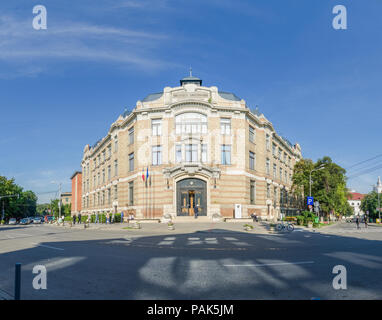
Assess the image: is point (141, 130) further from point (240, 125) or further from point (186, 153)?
point (240, 125)

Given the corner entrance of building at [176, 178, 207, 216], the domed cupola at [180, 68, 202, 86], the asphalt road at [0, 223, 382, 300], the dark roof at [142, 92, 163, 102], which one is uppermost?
the domed cupola at [180, 68, 202, 86]

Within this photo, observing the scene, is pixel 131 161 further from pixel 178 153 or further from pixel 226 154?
pixel 226 154

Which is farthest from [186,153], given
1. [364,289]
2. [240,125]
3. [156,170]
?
[364,289]

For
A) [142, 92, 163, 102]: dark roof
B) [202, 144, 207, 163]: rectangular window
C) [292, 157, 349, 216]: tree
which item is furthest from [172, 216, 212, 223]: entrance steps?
[292, 157, 349, 216]: tree

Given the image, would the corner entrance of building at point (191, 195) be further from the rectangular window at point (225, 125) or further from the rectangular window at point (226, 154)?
the rectangular window at point (225, 125)

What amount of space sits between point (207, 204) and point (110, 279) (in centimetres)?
3284

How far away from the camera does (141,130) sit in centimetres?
4409

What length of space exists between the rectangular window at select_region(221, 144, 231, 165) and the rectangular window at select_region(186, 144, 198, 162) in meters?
3.46

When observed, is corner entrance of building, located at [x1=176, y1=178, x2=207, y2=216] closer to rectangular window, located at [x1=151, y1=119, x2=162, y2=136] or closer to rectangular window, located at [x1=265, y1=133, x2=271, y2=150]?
rectangular window, located at [x1=151, y1=119, x2=162, y2=136]

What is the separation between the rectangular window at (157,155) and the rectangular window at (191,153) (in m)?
3.68

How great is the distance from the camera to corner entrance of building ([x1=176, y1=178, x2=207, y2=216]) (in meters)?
41.5

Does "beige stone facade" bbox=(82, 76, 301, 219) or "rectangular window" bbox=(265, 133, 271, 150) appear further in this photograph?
"rectangular window" bbox=(265, 133, 271, 150)

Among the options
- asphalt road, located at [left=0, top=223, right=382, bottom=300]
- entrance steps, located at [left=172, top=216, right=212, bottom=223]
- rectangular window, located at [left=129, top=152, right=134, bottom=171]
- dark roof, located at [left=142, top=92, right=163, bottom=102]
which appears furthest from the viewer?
rectangular window, located at [left=129, top=152, right=134, bottom=171]

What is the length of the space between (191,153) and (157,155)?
15.1 ft
